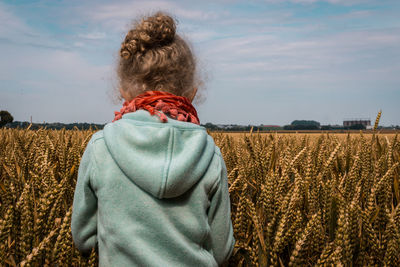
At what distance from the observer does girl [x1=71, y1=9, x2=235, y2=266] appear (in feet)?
3.28

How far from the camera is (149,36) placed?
1235 mm

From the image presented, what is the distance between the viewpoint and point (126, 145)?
1028mm

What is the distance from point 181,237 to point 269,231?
0.29 m

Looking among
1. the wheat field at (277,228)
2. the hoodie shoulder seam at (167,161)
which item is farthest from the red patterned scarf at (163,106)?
the wheat field at (277,228)

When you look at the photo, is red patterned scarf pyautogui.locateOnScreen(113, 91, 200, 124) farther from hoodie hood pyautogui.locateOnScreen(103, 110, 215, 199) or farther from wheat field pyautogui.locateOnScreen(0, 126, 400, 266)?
wheat field pyautogui.locateOnScreen(0, 126, 400, 266)

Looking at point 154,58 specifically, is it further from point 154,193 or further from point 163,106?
point 154,193

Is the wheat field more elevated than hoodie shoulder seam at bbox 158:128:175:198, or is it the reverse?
hoodie shoulder seam at bbox 158:128:175:198

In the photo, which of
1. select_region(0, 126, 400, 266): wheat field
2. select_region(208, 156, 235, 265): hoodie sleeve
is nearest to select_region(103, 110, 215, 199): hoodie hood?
select_region(208, 156, 235, 265): hoodie sleeve

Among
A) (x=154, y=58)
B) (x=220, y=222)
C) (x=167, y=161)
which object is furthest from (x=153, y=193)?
(x=154, y=58)

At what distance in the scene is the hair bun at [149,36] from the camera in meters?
1.24

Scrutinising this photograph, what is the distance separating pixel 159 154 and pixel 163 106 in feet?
0.64

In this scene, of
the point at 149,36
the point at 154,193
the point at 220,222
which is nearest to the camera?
the point at 154,193

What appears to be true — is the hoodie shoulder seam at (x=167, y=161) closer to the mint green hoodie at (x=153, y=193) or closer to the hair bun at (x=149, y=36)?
the mint green hoodie at (x=153, y=193)

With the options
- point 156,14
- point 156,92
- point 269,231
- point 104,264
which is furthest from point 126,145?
point 156,14
